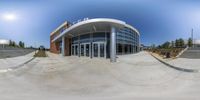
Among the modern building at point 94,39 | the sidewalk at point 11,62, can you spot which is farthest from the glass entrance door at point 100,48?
the sidewalk at point 11,62

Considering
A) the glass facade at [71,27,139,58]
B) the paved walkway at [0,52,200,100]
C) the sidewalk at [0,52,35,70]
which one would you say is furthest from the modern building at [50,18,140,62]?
the sidewalk at [0,52,35,70]

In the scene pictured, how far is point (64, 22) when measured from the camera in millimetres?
3689

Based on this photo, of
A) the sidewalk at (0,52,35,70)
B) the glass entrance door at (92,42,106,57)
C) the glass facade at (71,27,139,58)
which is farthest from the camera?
the glass entrance door at (92,42,106,57)

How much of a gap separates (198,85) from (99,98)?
2625 millimetres

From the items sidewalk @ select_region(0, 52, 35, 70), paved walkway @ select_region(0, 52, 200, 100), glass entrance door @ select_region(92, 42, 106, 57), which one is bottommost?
paved walkway @ select_region(0, 52, 200, 100)

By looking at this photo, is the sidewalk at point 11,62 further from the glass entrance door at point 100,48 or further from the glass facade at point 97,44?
the glass entrance door at point 100,48

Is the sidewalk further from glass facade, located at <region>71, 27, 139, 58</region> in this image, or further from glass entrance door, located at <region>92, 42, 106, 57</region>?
glass entrance door, located at <region>92, 42, 106, 57</region>

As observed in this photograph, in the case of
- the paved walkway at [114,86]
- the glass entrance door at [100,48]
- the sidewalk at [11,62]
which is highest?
the glass entrance door at [100,48]

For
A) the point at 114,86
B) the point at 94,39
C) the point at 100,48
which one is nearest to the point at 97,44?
the point at 100,48

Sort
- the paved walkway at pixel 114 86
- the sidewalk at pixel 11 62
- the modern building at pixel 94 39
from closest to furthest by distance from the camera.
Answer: the paved walkway at pixel 114 86 < the modern building at pixel 94 39 < the sidewalk at pixel 11 62

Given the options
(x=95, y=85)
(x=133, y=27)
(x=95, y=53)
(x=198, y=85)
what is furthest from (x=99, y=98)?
(x=95, y=53)

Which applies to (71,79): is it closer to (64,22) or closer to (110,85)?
(110,85)

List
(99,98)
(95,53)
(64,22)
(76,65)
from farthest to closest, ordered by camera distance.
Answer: (95,53), (76,65), (64,22), (99,98)

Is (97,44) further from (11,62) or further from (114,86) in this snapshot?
(11,62)
